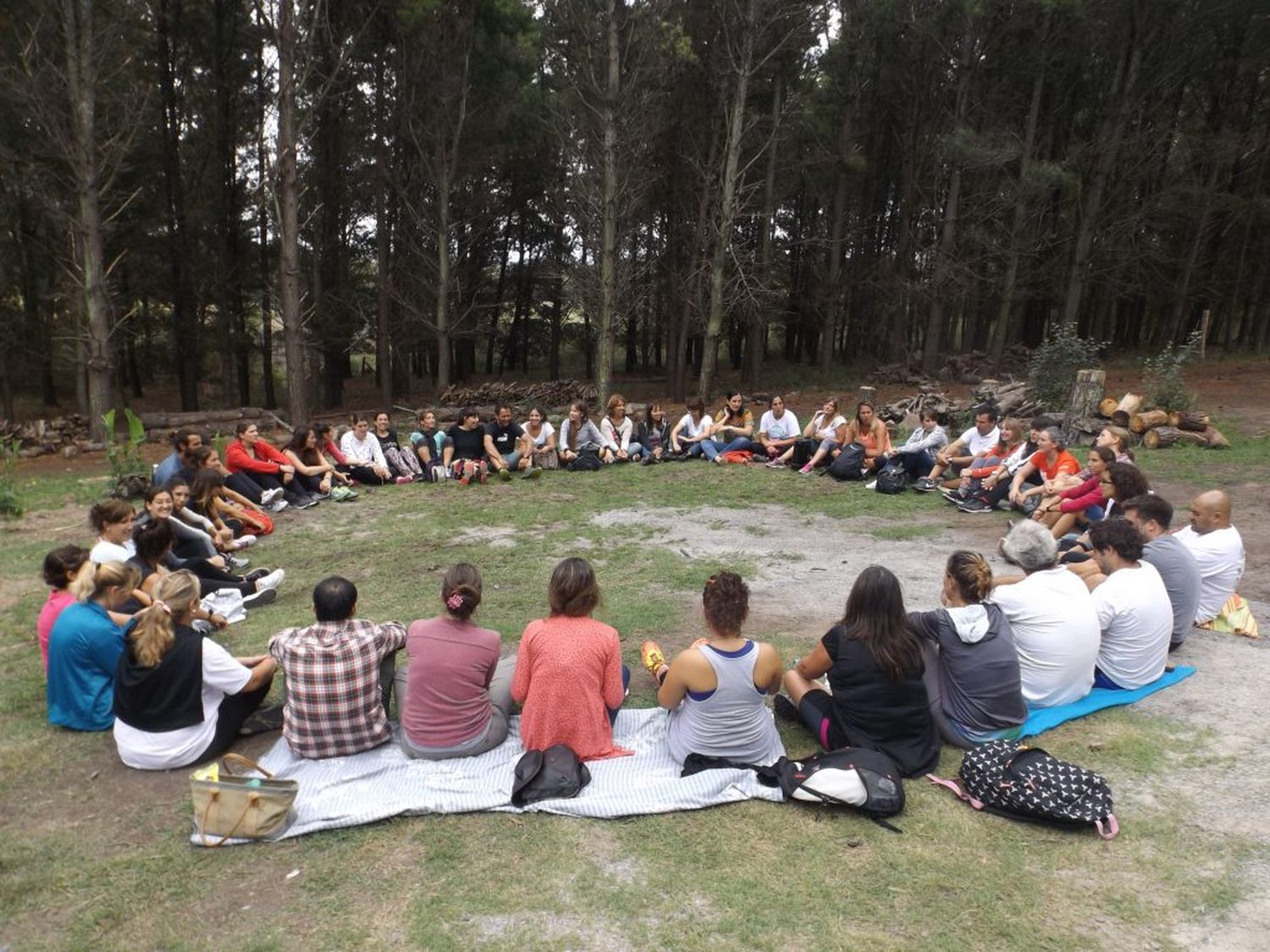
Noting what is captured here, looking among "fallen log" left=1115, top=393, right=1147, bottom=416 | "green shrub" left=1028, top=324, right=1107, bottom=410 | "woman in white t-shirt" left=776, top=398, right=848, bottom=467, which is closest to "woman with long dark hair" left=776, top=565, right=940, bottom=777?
"woman in white t-shirt" left=776, top=398, right=848, bottom=467

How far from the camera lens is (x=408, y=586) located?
240 inches

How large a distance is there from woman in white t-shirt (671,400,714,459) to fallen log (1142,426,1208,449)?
5.94 metres

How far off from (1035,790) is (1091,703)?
1214 millimetres

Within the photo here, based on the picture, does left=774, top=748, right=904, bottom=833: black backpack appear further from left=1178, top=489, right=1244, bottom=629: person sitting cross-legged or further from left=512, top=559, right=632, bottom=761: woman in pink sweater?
left=1178, top=489, right=1244, bottom=629: person sitting cross-legged

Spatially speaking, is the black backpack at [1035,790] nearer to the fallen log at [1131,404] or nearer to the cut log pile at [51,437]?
the fallen log at [1131,404]

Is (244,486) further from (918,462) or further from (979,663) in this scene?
(918,462)

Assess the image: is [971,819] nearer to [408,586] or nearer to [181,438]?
[408,586]

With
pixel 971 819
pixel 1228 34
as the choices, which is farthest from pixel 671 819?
pixel 1228 34

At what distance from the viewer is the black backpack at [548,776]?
3.28 meters

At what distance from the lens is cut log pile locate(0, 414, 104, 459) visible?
14023 mm

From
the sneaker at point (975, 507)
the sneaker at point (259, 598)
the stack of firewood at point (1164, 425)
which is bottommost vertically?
the sneaker at point (259, 598)

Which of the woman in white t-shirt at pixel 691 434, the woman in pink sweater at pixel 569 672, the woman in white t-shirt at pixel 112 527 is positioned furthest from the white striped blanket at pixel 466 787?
the woman in white t-shirt at pixel 691 434

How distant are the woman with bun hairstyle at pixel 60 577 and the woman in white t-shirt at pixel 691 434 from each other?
805 cm

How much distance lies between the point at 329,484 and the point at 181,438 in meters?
2.05
